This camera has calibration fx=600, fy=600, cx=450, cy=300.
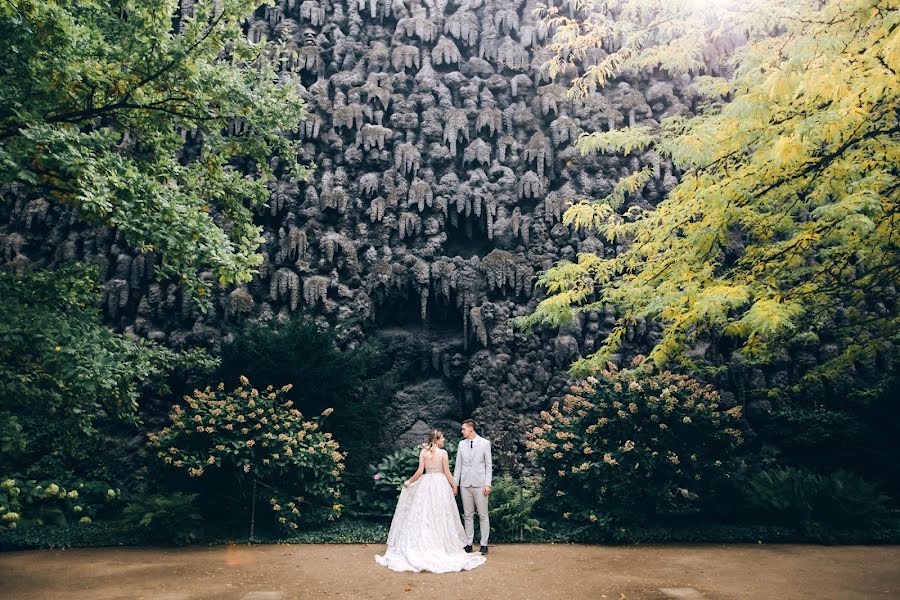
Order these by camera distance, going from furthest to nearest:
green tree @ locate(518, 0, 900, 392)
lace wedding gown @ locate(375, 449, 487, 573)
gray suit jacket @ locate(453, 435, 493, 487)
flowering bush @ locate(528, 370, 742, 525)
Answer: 1. flowering bush @ locate(528, 370, 742, 525)
2. gray suit jacket @ locate(453, 435, 493, 487)
3. lace wedding gown @ locate(375, 449, 487, 573)
4. green tree @ locate(518, 0, 900, 392)

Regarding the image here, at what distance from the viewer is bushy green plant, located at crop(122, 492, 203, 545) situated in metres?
7.32

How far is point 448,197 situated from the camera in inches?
483

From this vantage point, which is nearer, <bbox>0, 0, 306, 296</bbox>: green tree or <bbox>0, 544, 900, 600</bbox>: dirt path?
<bbox>0, 0, 306, 296</bbox>: green tree

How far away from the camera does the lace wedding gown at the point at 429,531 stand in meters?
6.20

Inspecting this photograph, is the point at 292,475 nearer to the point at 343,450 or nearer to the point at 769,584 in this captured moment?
the point at 343,450

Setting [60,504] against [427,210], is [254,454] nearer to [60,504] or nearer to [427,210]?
[60,504]

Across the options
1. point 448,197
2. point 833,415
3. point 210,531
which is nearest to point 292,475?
point 210,531

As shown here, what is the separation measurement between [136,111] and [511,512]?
21.6 ft

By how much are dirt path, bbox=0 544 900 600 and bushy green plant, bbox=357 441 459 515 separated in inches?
58.6

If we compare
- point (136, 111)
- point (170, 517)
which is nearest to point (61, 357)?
point (136, 111)

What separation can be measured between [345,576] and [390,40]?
1135 centimetres

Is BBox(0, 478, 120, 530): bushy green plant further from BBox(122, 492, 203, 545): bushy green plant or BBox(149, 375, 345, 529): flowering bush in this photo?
BBox(149, 375, 345, 529): flowering bush

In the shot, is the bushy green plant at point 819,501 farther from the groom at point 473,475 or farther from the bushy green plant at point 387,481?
the bushy green plant at point 387,481

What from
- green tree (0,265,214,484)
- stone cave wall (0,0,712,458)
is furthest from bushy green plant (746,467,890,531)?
green tree (0,265,214,484)
